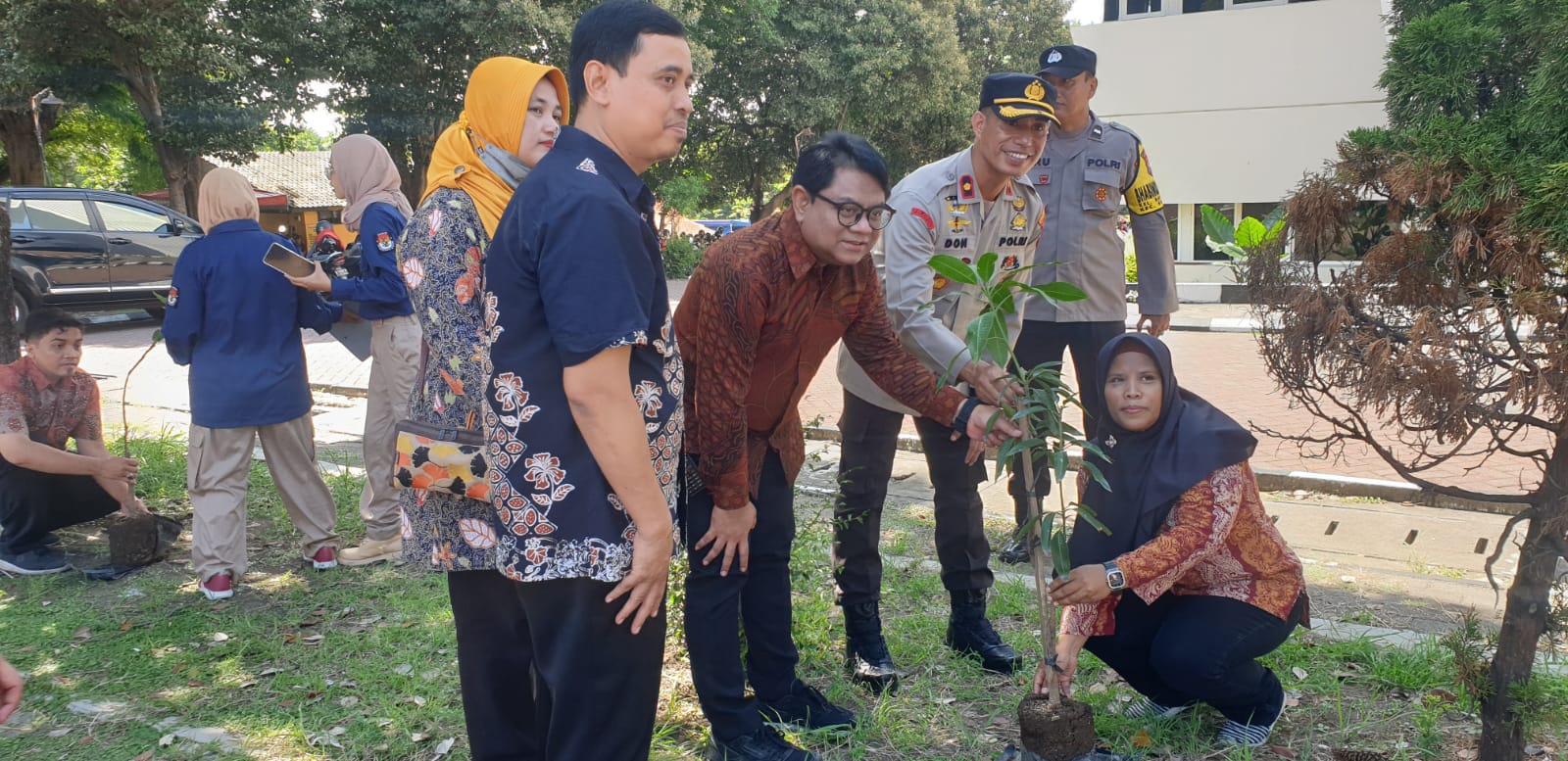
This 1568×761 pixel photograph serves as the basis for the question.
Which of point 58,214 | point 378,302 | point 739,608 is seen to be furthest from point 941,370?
point 58,214

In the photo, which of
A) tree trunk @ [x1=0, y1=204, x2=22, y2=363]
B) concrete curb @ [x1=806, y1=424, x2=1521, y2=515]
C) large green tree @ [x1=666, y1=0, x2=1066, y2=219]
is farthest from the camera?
large green tree @ [x1=666, y1=0, x2=1066, y2=219]

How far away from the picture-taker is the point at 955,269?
2643mm

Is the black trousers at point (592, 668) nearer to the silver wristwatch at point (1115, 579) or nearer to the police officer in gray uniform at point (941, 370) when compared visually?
the silver wristwatch at point (1115, 579)

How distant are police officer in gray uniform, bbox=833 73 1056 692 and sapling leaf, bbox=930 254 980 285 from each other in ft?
1.93

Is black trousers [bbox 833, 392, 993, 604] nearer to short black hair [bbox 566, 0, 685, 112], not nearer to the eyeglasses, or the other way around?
the eyeglasses

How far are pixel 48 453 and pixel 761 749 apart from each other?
3600mm

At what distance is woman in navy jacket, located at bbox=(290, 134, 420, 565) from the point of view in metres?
4.46

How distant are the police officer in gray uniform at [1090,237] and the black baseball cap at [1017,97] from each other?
101 cm

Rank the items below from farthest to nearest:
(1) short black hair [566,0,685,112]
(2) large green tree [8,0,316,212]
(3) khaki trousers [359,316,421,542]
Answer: (2) large green tree [8,0,316,212] → (3) khaki trousers [359,316,421,542] → (1) short black hair [566,0,685,112]

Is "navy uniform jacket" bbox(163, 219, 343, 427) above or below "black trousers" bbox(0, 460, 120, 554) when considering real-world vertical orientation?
above

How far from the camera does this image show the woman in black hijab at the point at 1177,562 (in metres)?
2.76

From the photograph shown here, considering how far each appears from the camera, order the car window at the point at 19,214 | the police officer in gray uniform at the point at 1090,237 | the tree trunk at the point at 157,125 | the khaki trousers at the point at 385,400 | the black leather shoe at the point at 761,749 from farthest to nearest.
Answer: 1. the tree trunk at the point at 157,125
2. the car window at the point at 19,214
3. the khaki trousers at the point at 385,400
4. the police officer in gray uniform at the point at 1090,237
5. the black leather shoe at the point at 761,749

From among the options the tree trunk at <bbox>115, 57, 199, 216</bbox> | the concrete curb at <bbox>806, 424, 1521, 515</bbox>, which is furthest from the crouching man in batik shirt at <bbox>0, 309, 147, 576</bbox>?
the tree trunk at <bbox>115, 57, 199, 216</bbox>

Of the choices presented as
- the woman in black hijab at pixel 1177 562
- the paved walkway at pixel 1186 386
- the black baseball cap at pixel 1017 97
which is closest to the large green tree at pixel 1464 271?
the woman in black hijab at pixel 1177 562
